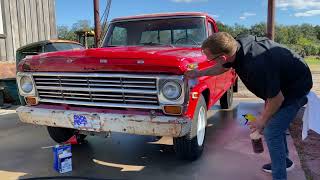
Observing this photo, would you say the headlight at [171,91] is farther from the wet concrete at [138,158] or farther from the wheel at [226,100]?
the wheel at [226,100]

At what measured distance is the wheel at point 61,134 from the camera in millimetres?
5684

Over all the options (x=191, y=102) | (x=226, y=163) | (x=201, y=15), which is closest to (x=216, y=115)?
(x=201, y=15)

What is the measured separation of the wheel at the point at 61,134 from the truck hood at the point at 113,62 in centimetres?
107

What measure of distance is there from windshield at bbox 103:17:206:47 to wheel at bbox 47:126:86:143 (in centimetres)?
142

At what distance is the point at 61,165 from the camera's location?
468cm

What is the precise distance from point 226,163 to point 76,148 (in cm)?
219

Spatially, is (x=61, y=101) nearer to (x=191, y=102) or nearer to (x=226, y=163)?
(x=191, y=102)

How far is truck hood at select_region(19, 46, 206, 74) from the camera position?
4281 mm

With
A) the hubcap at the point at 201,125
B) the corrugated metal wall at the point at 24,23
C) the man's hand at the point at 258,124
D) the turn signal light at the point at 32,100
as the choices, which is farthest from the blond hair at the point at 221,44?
the corrugated metal wall at the point at 24,23

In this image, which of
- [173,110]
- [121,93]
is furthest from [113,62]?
[173,110]

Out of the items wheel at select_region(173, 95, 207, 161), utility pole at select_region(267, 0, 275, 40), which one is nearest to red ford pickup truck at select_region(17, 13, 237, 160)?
wheel at select_region(173, 95, 207, 161)

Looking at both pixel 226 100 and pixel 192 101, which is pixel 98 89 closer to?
pixel 192 101

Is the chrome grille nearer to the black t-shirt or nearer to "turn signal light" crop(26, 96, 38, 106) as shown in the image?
"turn signal light" crop(26, 96, 38, 106)

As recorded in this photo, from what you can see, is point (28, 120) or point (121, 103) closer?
point (121, 103)
